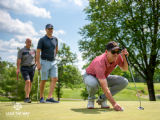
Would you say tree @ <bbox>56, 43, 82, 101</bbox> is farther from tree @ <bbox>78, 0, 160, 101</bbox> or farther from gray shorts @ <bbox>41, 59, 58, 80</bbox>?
gray shorts @ <bbox>41, 59, 58, 80</bbox>

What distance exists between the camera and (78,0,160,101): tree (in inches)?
500

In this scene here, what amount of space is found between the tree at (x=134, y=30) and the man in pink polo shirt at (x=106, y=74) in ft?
28.3

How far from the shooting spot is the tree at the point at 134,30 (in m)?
12.7

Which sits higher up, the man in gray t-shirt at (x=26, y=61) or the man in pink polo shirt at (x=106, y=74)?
the man in gray t-shirt at (x=26, y=61)

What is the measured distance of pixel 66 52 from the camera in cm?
3222

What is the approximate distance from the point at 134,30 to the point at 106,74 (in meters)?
10.3

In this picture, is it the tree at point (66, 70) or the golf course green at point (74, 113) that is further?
the tree at point (66, 70)

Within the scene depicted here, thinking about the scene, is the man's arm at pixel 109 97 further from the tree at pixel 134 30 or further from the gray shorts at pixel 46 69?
the tree at pixel 134 30

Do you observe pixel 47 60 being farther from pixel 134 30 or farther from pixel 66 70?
Result: pixel 66 70

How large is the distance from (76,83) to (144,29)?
1901cm

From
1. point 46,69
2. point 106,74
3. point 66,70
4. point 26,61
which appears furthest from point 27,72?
point 66,70

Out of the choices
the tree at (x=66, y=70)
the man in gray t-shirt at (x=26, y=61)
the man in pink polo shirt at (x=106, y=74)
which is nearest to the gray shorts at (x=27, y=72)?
the man in gray t-shirt at (x=26, y=61)

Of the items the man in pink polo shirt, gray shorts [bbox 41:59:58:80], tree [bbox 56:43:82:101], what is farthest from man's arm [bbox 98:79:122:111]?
tree [bbox 56:43:82:101]

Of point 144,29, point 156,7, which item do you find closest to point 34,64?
point 144,29
